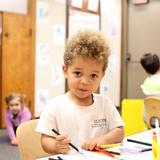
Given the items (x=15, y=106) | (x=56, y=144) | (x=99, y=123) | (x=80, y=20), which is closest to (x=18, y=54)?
(x=15, y=106)

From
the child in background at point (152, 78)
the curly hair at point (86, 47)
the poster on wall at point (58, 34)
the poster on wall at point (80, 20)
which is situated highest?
the poster on wall at point (80, 20)

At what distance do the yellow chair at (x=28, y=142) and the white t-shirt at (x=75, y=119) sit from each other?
7.2 inches

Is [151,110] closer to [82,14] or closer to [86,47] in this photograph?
[86,47]

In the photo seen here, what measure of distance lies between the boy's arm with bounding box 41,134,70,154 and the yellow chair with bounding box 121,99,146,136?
113cm

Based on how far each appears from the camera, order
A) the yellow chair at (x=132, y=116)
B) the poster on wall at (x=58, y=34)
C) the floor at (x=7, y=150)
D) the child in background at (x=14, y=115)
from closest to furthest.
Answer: the yellow chair at (x=132, y=116) < the floor at (x=7, y=150) < the child in background at (x=14, y=115) < the poster on wall at (x=58, y=34)

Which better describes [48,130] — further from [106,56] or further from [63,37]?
[63,37]

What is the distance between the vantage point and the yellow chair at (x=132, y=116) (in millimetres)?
2271

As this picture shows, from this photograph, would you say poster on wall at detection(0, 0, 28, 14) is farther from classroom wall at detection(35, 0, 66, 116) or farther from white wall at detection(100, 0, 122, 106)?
white wall at detection(100, 0, 122, 106)

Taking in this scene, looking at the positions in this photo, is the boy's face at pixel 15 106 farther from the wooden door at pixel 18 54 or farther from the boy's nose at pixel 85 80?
the boy's nose at pixel 85 80

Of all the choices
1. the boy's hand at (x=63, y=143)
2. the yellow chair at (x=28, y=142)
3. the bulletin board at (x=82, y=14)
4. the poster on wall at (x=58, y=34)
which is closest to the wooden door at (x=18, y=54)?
the poster on wall at (x=58, y=34)

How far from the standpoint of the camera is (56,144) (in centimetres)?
109

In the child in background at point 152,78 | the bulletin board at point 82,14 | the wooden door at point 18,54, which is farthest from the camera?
the bulletin board at point 82,14

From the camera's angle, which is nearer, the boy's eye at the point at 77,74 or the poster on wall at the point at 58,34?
the boy's eye at the point at 77,74

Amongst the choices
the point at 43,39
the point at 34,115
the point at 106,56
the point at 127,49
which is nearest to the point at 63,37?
the point at 43,39
